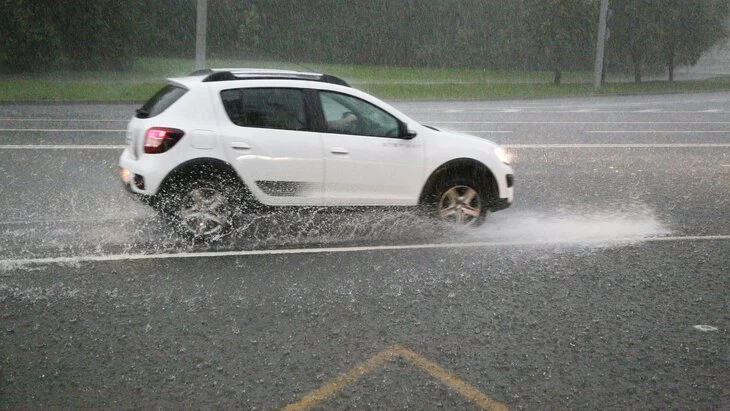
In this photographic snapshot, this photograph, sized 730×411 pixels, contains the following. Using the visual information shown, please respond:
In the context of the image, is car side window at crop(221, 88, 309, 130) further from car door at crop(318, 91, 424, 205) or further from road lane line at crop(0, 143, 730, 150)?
road lane line at crop(0, 143, 730, 150)

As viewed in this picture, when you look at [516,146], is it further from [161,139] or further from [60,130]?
[161,139]

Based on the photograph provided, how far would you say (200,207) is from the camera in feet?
26.1

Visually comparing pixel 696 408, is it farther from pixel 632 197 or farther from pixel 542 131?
pixel 542 131

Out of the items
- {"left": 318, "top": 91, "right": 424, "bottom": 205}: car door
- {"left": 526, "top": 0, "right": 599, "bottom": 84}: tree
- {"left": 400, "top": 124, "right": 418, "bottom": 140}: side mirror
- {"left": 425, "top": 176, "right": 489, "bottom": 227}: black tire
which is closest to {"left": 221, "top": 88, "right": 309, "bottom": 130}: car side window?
{"left": 318, "top": 91, "right": 424, "bottom": 205}: car door

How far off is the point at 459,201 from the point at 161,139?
312 centimetres

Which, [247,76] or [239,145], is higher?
[247,76]

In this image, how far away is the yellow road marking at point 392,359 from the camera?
443cm

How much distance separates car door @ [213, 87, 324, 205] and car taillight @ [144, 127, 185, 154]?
17.7 inches

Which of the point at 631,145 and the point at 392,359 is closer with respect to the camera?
the point at 392,359

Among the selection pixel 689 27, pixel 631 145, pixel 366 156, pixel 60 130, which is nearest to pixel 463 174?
pixel 366 156

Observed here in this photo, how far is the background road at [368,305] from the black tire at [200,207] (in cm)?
15

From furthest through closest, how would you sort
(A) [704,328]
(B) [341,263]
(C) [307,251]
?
(C) [307,251] → (B) [341,263] → (A) [704,328]

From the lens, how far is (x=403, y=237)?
8.48 metres

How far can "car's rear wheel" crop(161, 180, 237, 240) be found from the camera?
7.94 m
